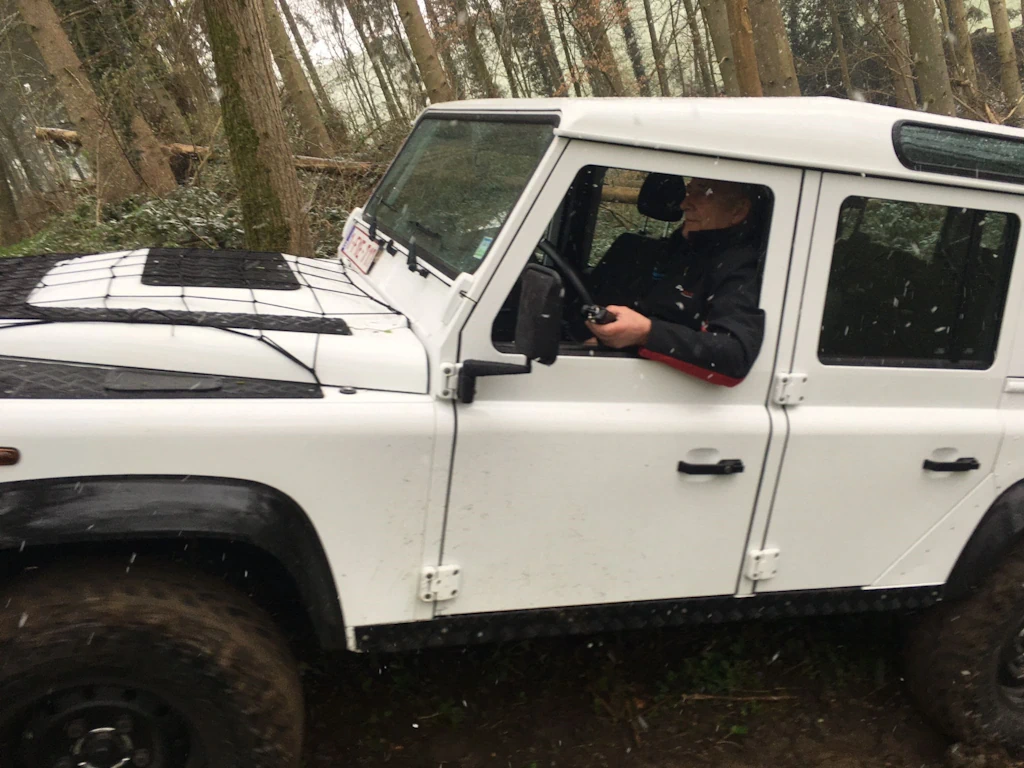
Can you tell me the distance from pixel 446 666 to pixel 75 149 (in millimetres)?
10316

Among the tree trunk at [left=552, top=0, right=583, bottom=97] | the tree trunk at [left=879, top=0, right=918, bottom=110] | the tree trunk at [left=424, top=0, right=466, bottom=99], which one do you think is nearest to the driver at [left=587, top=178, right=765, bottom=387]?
the tree trunk at [left=879, top=0, right=918, bottom=110]

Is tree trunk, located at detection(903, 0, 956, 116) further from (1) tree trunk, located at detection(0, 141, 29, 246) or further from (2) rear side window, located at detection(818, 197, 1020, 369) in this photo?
(1) tree trunk, located at detection(0, 141, 29, 246)

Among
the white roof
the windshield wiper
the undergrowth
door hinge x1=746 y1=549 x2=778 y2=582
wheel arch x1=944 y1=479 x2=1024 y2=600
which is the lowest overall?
wheel arch x1=944 y1=479 x2=1024 y2=600

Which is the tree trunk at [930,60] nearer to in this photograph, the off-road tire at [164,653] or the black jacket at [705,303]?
the black jacket at [705,303]

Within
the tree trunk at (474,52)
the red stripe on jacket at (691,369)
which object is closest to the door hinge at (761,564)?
the red stripe on jacket at (691,369)

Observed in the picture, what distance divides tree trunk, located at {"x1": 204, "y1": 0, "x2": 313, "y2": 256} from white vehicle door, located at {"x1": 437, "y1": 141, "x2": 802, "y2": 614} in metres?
3.22

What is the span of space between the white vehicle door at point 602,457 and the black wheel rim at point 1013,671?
4.23 ft

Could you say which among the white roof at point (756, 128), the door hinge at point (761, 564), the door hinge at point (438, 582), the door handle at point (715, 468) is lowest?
the door hinge at point (761, 564)

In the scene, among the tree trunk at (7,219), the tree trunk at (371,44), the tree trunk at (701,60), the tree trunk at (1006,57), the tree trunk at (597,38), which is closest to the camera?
the tree trunk at (1006,57)

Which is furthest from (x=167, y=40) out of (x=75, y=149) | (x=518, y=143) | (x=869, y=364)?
(x=869, y=364)

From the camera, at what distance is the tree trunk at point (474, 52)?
1466cm

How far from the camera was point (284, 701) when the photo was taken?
6.61 ft

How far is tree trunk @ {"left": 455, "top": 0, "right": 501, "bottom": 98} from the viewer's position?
1466cm

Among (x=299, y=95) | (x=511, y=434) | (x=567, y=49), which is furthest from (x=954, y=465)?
(x=567, y=49)
